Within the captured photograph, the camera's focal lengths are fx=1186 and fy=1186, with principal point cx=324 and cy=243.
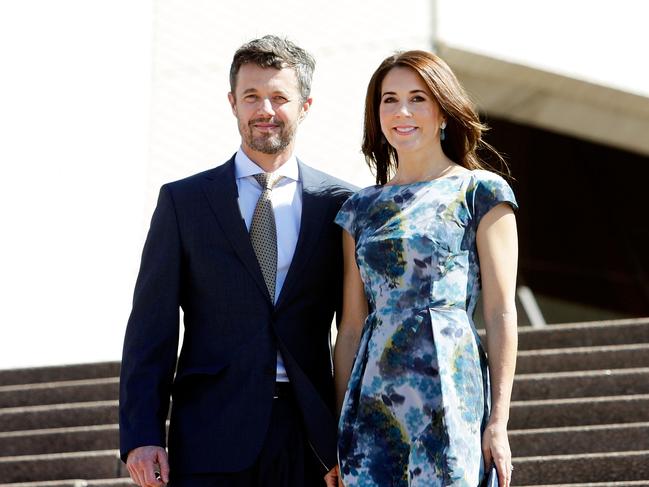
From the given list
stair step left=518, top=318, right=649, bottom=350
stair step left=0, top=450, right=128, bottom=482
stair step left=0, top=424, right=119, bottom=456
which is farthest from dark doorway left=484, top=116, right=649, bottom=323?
stair step left=0, top=450, right=128, bottom=482

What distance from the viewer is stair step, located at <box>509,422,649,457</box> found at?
5.61 m

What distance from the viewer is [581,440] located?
Result: 566 centimetres

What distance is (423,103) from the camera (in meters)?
3.47

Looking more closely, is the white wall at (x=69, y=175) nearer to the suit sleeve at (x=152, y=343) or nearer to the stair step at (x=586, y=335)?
the stair step at (x=586, y=335)

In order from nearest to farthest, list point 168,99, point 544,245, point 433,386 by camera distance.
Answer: point 433,386, point 168,99, point 544,245

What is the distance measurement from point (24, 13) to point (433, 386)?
7.48 metres

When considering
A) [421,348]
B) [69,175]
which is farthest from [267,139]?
[69,175]

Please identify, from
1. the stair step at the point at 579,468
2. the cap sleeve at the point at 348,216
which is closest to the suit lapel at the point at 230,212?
the cap sleeve at the point at 348,216

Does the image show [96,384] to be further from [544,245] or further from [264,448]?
[544,245]

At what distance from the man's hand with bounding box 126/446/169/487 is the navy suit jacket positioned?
0.02 metres

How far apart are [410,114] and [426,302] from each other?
570mm

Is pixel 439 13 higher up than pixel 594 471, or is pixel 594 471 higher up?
pixel 439 13

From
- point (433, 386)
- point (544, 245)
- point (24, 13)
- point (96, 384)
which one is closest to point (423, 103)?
point (433, 386)

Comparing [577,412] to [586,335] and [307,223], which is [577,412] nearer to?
[586,335]
